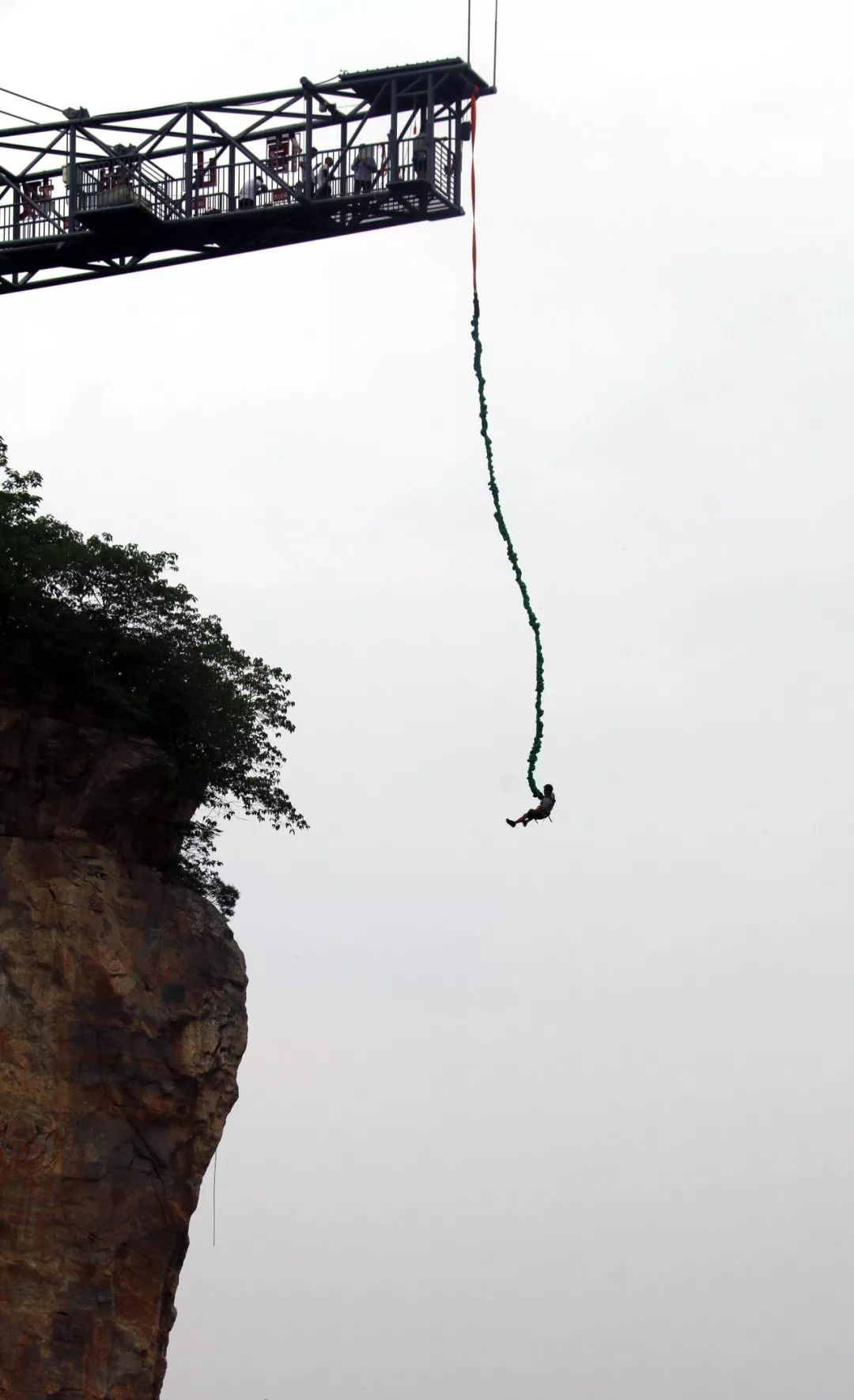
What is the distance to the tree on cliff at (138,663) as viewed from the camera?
119 ft

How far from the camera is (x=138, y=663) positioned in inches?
1494

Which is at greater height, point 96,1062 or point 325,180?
point 325,180

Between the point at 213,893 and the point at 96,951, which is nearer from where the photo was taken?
the point at 96,951

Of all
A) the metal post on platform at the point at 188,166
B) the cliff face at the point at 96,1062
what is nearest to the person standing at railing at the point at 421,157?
the metal post on platform at the point at 188,166

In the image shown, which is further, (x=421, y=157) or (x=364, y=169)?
(x=364, y=169)

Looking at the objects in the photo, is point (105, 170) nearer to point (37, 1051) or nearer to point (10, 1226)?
point (37, 1051)

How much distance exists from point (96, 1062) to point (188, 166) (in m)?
14.9

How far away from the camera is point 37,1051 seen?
35344 mm

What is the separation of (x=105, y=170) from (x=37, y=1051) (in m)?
14.9

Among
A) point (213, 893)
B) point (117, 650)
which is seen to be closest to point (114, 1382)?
point (213, 893)

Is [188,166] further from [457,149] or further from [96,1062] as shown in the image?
[96,1062]

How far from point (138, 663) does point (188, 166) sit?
8.37 m

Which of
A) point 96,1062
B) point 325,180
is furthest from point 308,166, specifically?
point 96,1062

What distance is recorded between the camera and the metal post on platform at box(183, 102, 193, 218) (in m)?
37.3
